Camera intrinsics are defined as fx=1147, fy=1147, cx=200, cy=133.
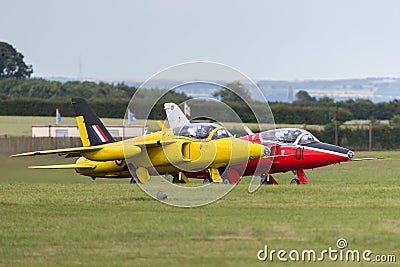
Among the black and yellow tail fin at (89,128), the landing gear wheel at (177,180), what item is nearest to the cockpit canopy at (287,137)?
the landing gear wheel at (177,180)

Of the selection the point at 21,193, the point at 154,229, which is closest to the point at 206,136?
the point at 21,193

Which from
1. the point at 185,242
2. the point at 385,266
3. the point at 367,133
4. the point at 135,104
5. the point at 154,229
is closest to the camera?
the point at 385,266

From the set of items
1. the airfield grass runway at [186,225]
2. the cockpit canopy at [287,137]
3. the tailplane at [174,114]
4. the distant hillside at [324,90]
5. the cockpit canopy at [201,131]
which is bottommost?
the airfield grass runway at [186,225]

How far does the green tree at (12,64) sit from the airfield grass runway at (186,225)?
77.6 meters

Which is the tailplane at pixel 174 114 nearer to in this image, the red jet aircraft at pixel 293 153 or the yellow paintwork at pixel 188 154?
the red jet aircraft at pixel 293 153

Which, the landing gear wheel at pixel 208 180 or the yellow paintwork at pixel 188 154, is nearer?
the yellow paintwork at pixel 188 154

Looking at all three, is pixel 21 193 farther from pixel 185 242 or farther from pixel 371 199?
pixel 185 242

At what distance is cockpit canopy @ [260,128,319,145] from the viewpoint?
30500 mm

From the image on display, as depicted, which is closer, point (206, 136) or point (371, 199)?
point (371, 199)

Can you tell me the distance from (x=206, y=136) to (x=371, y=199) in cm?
502

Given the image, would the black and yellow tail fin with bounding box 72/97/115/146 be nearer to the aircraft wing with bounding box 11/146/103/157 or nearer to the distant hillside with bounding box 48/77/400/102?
the aircraft wing with bounding box 11/146/103/157

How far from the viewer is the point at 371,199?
2347 centimetres

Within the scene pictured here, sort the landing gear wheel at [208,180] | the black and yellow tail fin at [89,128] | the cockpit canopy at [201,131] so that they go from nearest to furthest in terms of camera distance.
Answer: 1. the cockpit canopy at [201,131]
2. the landing gear wheel at [208,180]
3. the black and yellow tail fin at [89,128]

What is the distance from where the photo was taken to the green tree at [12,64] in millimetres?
104188
